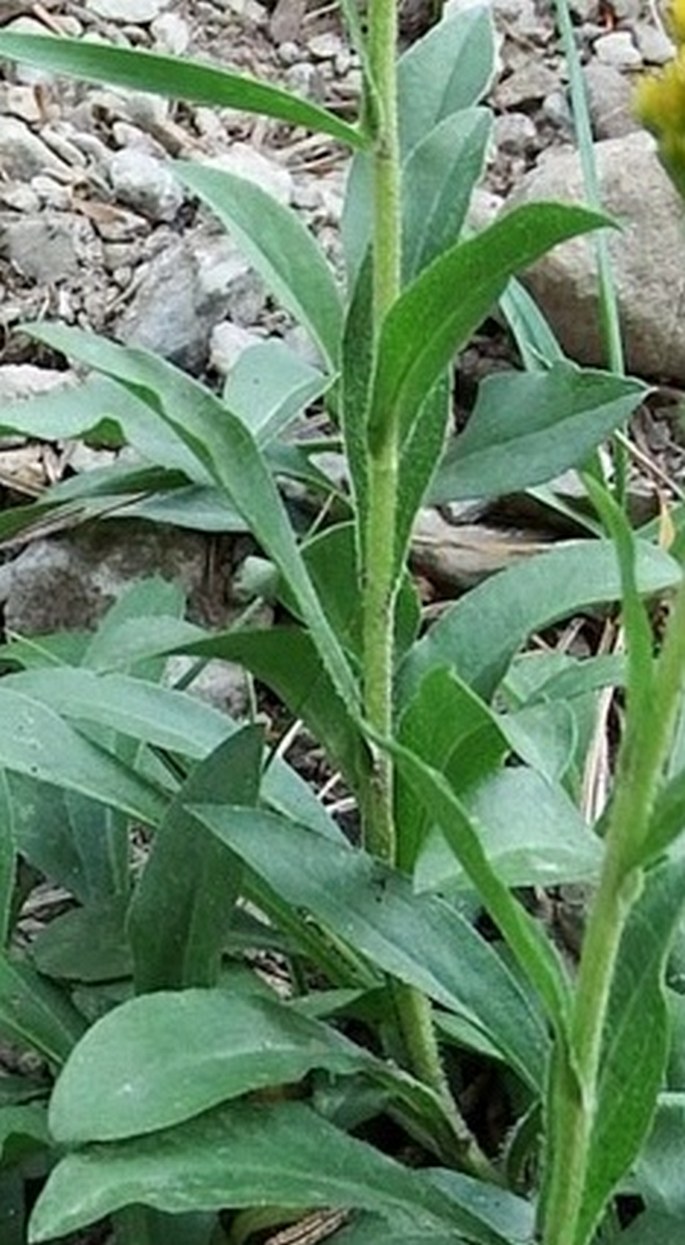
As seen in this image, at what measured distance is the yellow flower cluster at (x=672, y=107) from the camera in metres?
0.69

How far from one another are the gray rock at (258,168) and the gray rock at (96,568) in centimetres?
34

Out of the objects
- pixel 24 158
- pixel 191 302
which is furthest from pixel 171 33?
pixel 191 302

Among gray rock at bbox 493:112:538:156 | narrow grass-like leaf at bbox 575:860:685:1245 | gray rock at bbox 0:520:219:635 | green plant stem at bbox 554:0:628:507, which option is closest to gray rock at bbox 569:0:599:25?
gray rock at bbox 493:112:538:156

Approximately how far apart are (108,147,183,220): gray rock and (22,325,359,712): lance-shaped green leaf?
77 cm

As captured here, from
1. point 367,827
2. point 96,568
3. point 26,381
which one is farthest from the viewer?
point 26,381

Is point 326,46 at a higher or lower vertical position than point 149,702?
higher

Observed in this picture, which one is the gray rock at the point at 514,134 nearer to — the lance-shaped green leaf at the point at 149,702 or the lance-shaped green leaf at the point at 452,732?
the lance-shaped green leaf at the point at 149,702

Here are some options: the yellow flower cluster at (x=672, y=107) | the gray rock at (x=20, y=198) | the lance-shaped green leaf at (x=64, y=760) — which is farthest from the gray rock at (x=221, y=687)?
the yellow flower cluster at (x=672, y=107)

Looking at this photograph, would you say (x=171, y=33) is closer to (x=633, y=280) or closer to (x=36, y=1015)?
(x=633, y=280)

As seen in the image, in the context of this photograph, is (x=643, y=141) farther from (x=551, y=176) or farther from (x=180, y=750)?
(x=180, y=750)

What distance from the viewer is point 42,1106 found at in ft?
3.42

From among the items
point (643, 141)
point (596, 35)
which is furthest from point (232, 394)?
point (596, 35)

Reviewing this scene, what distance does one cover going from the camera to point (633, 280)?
1.51 m

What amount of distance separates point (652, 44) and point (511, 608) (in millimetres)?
889
